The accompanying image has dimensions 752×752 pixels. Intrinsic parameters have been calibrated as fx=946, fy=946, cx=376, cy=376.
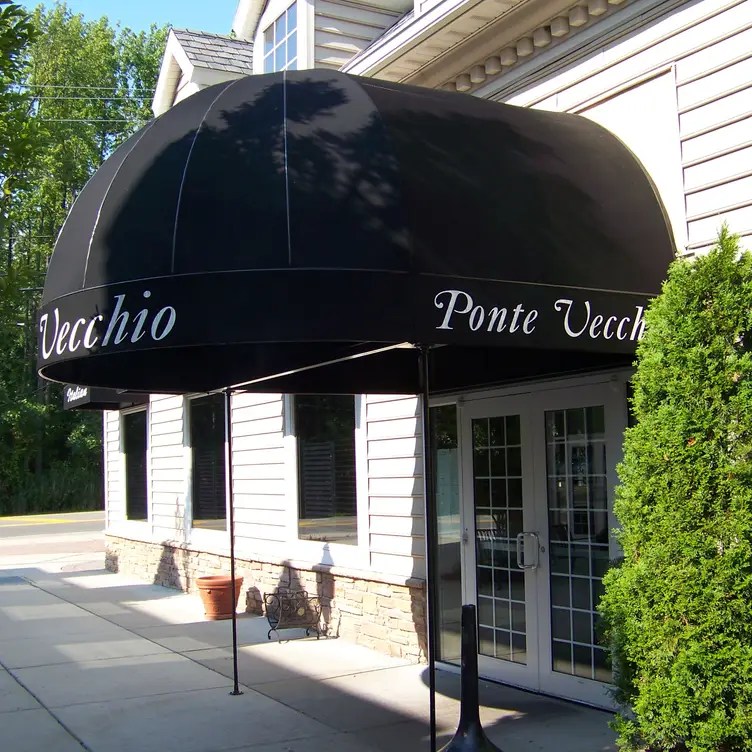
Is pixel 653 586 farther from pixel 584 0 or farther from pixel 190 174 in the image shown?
pixel 584 0

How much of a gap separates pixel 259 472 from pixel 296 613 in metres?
2.12

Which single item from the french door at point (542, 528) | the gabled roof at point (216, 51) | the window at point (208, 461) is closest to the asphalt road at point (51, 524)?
the window at point (208, 461)

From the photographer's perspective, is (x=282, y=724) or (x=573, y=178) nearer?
(x=573, y=178)

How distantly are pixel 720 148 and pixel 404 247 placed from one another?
2512 mm

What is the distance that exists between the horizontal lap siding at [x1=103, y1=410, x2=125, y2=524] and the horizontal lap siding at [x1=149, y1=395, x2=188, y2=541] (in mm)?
2087

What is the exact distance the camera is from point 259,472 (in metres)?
11.8

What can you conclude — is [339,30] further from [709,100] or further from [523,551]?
[523,551]

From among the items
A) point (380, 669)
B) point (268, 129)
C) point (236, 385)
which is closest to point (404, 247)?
point (268, 129)

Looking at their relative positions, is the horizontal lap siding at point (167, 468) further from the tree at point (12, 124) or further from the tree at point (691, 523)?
the tree at point (691, 523)

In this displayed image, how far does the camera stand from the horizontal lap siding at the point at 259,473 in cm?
1131

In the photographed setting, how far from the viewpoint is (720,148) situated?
20.0 feet

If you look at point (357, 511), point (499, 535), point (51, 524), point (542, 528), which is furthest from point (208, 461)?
point (51, 524)

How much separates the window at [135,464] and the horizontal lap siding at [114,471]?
0.24 m

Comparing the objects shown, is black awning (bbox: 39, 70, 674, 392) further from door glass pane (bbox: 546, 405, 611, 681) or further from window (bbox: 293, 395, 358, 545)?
window (bbox: 293, 395, 358, 545)
